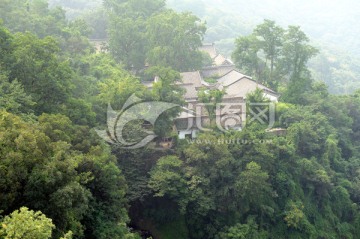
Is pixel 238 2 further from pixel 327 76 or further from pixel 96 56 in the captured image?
pixel 96 56

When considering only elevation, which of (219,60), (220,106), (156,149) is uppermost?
(219,60)

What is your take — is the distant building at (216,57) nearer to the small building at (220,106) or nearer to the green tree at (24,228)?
the small building at (220,106)

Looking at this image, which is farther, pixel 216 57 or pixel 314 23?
pixel 314 23

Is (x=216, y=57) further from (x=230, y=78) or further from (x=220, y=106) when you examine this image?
(x=220, y=106)

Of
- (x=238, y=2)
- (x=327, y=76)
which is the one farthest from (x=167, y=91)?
(x=238, y=2)

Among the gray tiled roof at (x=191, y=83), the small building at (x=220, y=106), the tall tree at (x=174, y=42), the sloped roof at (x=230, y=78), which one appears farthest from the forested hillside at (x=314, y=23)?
the gray tiled roof at (x=191, y=83)

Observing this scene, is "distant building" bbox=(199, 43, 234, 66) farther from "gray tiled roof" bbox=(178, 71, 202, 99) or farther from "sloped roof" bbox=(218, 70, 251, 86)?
"gray tiled roof" bbox=(178, 71, 202, 99)

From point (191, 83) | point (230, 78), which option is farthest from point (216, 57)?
point (191, 83)

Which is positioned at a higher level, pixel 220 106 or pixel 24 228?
pixel 220 106

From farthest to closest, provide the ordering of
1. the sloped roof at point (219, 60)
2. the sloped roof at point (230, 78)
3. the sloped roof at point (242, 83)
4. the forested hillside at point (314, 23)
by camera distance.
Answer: the forested hillside at point (314, 23), the sloped roof at point (219, 60), the sloped roof at point (230, 78), the sloped roof at point (242, 83)
